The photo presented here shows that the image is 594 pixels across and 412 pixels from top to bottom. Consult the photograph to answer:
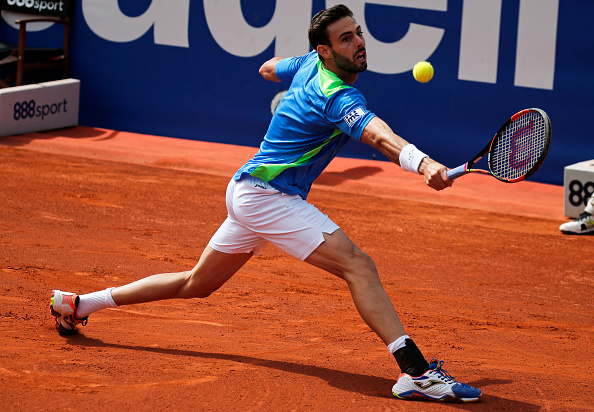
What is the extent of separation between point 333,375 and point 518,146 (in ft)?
5.13

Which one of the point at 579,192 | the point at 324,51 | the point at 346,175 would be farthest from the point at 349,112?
the point at 346,175

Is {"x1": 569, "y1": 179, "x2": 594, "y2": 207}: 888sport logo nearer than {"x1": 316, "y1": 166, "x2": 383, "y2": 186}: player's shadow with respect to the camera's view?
Yes

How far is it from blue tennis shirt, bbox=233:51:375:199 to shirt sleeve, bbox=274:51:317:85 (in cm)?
28

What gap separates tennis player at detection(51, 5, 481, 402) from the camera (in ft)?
10.7

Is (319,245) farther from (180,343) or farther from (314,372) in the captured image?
(180,343)

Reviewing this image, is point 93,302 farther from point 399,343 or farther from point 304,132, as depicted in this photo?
point 399,343

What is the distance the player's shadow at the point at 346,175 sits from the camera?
29.6 ft

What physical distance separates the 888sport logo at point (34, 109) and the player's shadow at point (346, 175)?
4.16m

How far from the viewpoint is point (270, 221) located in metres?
3.48

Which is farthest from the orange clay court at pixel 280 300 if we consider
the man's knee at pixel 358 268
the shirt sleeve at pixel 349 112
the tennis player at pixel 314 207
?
the shirt sleeve at pixel 349 112

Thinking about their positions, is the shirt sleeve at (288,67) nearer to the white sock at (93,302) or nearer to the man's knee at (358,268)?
the man's knee at (358,268)

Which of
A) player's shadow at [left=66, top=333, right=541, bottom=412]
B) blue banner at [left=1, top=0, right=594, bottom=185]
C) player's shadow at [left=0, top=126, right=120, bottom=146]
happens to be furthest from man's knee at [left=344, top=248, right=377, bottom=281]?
A: player's shadow at [left=0, top=126, right=120, bottom=146]

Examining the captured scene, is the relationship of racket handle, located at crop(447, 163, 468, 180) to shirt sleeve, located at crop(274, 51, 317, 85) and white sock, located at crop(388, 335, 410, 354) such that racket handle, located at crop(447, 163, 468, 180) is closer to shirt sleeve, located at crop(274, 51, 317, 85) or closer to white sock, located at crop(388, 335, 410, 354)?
white sock, located at crop(388, 335, 410, 354)

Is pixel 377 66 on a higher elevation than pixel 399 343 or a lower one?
higher
